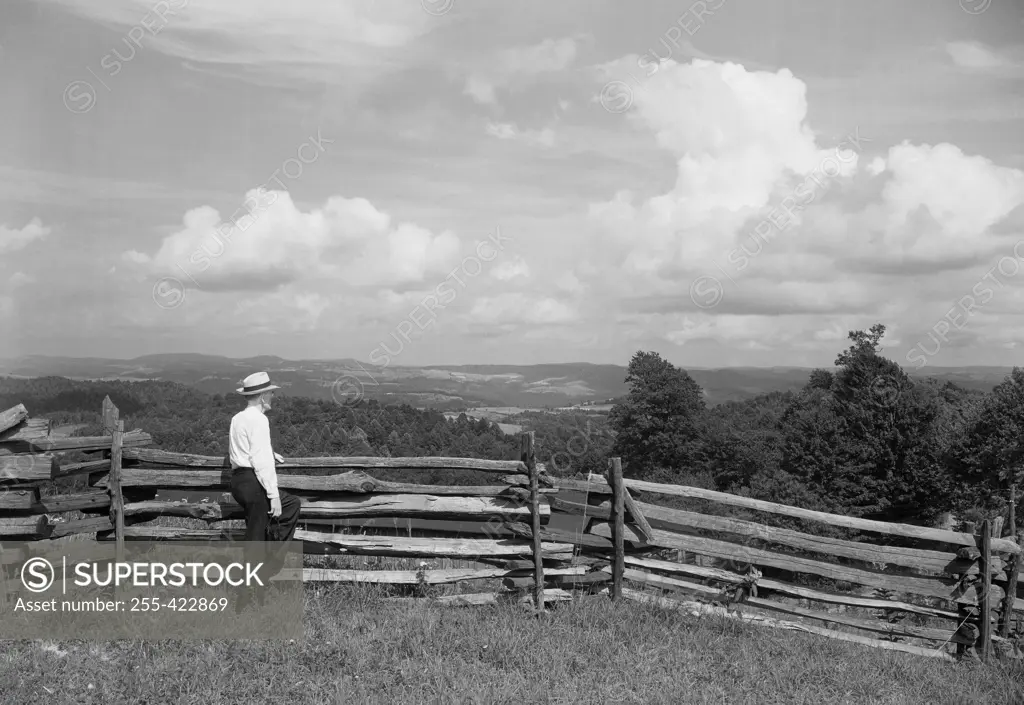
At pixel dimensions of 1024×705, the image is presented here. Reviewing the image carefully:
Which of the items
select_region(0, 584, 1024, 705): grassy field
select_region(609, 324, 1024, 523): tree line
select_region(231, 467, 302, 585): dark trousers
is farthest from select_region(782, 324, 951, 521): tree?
select_region(231, 467, 302, 585): dark trousers

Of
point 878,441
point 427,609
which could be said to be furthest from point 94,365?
point 427,609

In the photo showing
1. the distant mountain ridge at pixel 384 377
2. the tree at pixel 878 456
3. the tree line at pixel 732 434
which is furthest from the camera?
the tree at pixel 878 456

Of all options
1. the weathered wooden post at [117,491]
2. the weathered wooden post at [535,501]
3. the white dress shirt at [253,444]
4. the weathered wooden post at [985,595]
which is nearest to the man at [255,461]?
the white dress shirt at [253,444]

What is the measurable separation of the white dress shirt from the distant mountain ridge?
9762 millimetres

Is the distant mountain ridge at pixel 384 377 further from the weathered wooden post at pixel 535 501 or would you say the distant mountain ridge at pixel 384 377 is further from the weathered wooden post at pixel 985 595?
the weathered wooden post at pixel 985 595

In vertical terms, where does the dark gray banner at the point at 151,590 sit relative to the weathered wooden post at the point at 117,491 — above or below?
below

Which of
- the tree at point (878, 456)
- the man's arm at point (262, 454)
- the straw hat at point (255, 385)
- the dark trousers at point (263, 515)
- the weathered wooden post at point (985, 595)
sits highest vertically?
the straw hat at point (255, 385)

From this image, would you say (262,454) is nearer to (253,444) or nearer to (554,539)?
(253,444)

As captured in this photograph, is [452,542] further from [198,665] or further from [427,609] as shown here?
[198,665]

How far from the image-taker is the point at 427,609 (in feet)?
21.9

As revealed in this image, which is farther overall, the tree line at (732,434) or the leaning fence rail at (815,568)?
the tree line at (732,434)

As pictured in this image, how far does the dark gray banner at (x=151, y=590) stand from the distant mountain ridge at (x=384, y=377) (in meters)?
8.96

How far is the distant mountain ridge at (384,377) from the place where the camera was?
35.4m

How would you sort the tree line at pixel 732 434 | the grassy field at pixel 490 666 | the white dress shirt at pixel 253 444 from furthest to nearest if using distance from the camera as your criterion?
the tree line at pixel 732 434 → the white dress shirt at pixel 253 444 → the grassy field at pixel 490 666
